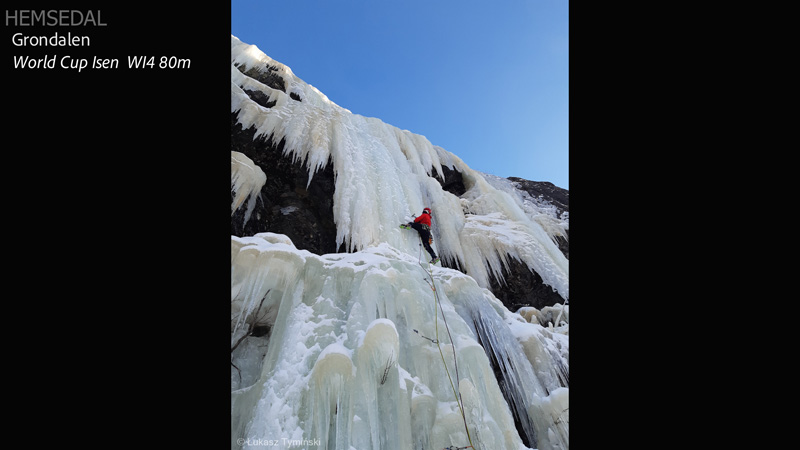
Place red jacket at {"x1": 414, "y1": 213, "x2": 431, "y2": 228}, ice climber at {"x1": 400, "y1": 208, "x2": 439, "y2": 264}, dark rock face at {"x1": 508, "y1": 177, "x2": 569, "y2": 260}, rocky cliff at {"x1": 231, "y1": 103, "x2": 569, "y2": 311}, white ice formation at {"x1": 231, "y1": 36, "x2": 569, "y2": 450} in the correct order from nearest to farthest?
1. white ice formation at {"x1": 231, "y1": 36, "x2": 569, "y2": 450}
2. ice climber at {"x1": 400, "y1": 208, "x2": 439, "y2": 264}
3. red jacket at {"x1": 414, "y1": 213, "x2": 431, "y2": 228}
4. rocky cliff at {"x1": 231, "y1": 103, "x2": 569, "y2": 311}
5. dark rock face at {"x1": 508, "y1": 177, "x2": 569, "y2": 260}

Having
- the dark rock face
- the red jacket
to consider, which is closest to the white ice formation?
the red jacket

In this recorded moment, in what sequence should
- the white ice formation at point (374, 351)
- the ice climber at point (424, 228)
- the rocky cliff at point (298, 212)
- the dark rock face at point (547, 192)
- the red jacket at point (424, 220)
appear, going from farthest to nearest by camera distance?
the dark rock face at point (547, 192) < the rocky cliff at point (298, 212) < the red jacket at point (424, 220) < the ice climber at point (424, 228) < the white ice formation at point (374, 351)

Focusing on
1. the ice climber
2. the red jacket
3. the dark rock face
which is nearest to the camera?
the ice climber

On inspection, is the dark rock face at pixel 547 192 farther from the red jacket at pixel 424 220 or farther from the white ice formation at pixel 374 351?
the red jacket at pixel 424 220

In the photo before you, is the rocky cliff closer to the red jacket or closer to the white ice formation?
the white ice formation

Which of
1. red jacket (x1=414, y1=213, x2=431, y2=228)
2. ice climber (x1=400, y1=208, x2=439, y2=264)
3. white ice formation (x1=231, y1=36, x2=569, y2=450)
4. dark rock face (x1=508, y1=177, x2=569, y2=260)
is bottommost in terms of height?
white ice formation (x1=231, y1=36, x2=569, y2=450)

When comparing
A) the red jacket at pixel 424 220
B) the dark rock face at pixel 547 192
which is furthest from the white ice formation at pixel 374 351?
the dark rock face at pixel 547 192

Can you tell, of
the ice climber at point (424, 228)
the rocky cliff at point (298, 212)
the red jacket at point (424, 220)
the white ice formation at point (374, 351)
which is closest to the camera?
the white ice formation at point (374, 351)

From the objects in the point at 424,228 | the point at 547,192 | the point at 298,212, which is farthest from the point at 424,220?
the point at 547,192

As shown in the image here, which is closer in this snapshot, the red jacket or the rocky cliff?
the red jacket
